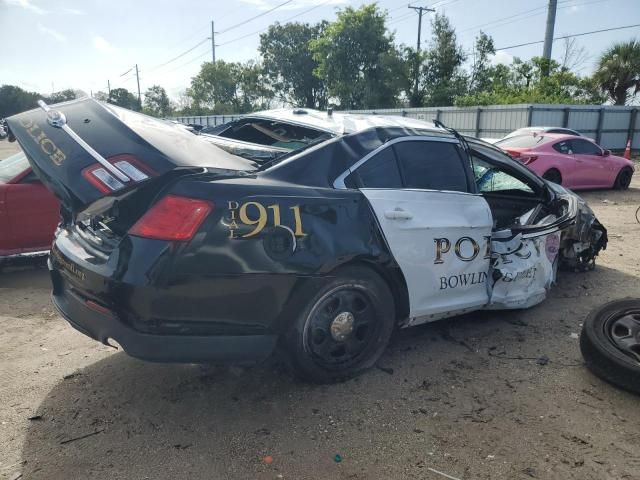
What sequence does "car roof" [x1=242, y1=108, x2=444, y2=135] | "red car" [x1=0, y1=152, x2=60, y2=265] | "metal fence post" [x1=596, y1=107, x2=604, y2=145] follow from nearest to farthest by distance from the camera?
"car roof" [x1=242, y1=108, x2=444, y2=135] → "red car" [x1=0, y1=152, x2=60, y2=265] → "metal fence post" [x1=596, y1=107, x2=604, y2=145]

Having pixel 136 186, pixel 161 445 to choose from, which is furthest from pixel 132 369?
pixel 136 186

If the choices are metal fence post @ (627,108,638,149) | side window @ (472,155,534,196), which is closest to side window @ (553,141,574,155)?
side window @ (472,155,534,196)

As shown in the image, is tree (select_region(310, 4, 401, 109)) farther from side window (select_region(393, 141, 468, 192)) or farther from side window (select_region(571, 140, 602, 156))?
side window (select_region(393, 141, 468, 192))

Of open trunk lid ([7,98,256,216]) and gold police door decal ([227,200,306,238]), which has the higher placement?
open trunk lid ([7,98,256,216])

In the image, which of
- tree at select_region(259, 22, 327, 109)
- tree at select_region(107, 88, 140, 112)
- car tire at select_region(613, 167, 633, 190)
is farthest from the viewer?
tree at select_region(107, 88, 140, 112)

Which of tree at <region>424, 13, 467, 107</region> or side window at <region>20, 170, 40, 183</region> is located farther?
tree at <region>424, 13, 467, 107</region>

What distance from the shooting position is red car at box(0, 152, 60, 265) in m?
5.31

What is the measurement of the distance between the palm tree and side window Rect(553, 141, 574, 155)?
18996mm

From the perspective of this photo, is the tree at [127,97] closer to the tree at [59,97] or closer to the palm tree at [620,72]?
the tree at [59,97]

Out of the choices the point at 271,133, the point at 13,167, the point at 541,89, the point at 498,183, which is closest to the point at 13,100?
the point at 541,89

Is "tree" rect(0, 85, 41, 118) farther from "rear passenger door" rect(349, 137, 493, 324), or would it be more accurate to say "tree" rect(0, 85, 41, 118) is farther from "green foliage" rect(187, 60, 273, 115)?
"rear passenger door" rect(349, 137, 493, 324)

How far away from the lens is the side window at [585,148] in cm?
1163

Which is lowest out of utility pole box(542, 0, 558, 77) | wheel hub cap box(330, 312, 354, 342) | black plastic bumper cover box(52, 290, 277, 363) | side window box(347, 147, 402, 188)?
wheel hub cap box(330, 312, 354, 342)

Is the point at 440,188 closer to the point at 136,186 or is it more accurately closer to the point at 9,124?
the point at 136,186
